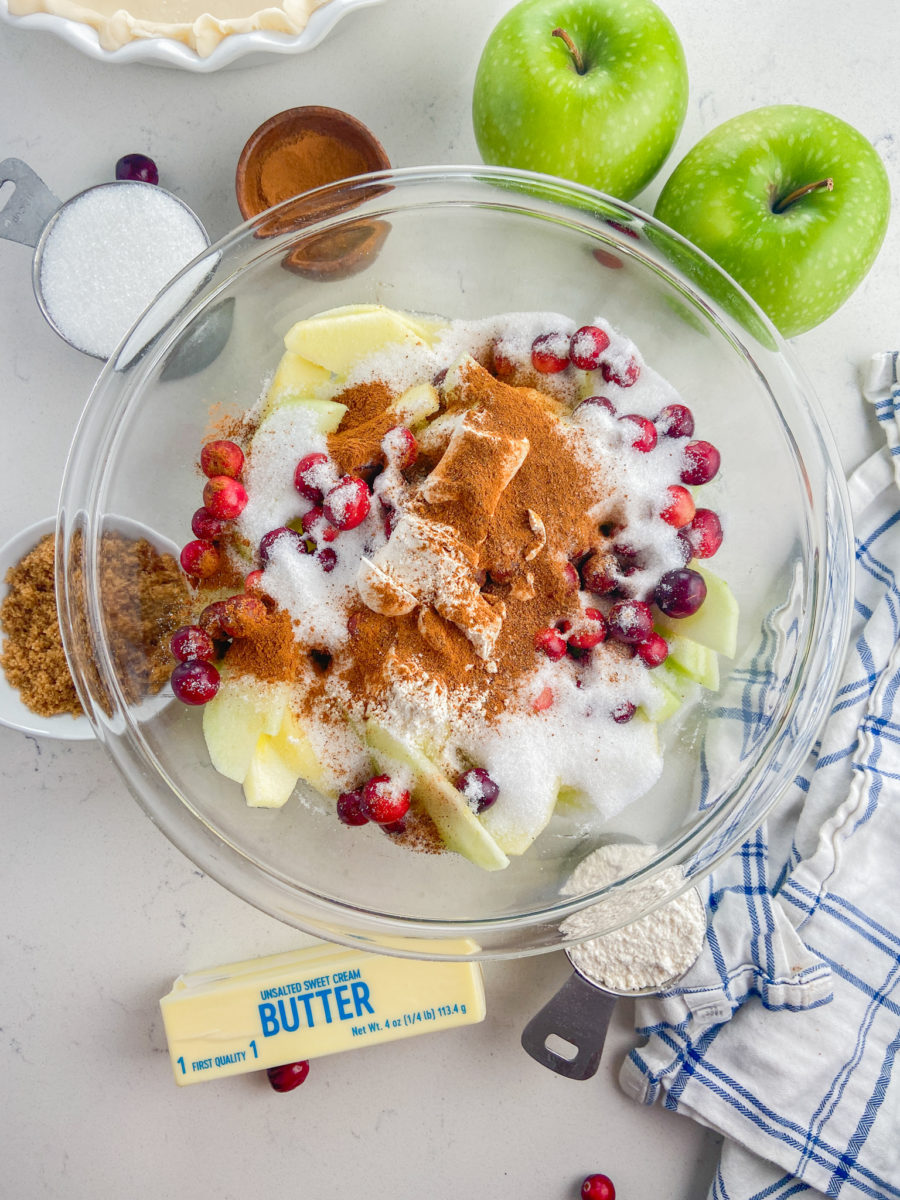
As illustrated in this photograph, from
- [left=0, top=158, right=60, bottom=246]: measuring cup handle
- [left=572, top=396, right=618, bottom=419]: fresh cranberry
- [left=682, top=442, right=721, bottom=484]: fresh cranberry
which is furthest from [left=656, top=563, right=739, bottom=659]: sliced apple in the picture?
[left=0, top=158, right=60, bottom=246]: measuring cup handle

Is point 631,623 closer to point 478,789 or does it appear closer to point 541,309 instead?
point 478,789

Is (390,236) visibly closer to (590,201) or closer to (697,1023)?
(590,201)

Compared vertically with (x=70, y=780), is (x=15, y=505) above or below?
above

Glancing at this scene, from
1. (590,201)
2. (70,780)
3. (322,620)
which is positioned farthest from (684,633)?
(70,780)

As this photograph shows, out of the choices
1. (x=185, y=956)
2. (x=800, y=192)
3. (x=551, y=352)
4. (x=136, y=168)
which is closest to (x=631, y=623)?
(x=551, y=352)

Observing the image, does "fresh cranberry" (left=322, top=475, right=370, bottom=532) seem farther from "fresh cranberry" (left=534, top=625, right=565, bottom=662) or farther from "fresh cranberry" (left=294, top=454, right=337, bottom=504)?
"fresh cranberry" (left=534, top=625, right=565, bottom=662)
